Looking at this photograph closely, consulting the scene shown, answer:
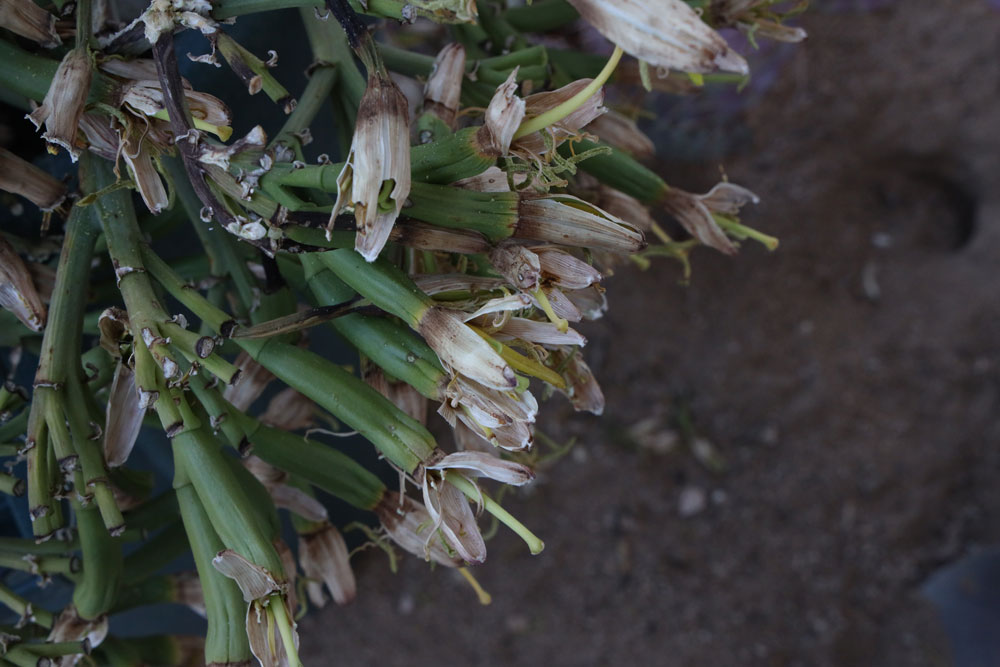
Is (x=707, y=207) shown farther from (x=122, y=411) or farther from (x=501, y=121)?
(x=122, y=411)

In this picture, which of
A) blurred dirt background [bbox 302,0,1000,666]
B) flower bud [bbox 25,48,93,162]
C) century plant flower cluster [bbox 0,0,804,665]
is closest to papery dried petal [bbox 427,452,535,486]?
century plant flower cluster [bbox 0,0,804,665]

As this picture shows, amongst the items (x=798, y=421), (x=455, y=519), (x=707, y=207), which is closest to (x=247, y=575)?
(x=455, y=519)

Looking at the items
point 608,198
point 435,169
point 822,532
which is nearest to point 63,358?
point 435,169

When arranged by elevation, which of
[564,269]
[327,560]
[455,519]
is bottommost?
[327,560]

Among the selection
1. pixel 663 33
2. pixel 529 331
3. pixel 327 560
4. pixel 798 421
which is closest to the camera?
pixel 663 33

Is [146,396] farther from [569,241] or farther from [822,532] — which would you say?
[822,532]

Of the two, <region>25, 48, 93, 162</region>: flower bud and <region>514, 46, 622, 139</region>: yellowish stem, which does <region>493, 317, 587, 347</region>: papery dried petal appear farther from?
<region>25, 48, 93, 162</region>: flower bud
